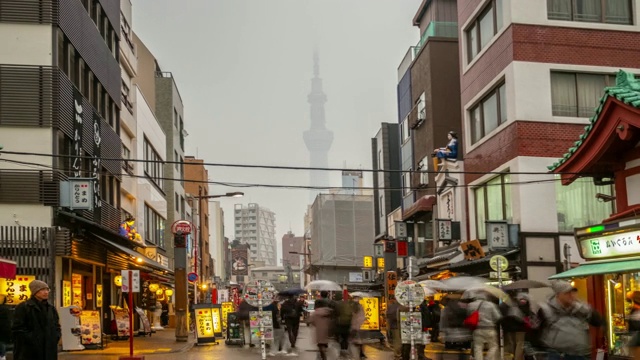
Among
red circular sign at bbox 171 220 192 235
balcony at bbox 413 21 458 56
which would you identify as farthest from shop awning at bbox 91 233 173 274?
balcony at bbox 413 21 458 56

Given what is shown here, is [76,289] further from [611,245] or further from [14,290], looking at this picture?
[611,245]

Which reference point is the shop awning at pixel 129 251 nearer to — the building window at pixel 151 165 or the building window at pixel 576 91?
the building window at pixel 151 165

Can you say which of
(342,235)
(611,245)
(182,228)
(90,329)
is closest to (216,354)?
(90,329)

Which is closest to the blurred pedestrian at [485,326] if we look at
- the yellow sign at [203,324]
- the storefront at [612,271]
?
the storefront at [612,271]

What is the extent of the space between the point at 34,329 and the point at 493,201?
21.9 meters

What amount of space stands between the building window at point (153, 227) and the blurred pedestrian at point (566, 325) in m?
38.6

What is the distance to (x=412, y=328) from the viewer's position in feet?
73.0

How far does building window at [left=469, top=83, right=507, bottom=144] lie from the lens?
29719mm

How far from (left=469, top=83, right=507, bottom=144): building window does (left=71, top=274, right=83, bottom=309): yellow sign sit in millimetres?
15905

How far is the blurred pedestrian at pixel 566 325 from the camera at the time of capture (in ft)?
39.6

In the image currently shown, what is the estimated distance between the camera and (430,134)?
43.8 metres

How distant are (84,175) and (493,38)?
51.4ft

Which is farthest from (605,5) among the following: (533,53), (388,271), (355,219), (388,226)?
(355,219)

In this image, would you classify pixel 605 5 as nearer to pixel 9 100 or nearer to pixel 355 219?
pixel 9 100
